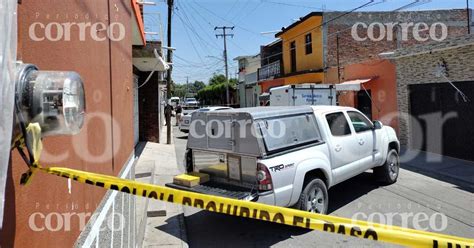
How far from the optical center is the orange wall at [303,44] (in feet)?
80.6

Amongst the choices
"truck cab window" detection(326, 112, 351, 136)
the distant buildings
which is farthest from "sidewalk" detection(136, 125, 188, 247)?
the distant buildings

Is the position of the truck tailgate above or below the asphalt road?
above

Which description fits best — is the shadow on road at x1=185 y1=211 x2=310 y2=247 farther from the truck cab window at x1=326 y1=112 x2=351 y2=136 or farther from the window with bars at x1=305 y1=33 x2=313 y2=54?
the window with bars at x1=305 y1=33 x2=313 y2=54

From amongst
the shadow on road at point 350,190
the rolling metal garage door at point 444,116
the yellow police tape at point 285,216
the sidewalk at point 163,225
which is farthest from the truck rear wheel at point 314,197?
the rolling metal garage door at point 444,116

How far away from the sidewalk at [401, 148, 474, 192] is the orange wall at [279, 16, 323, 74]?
12.9 m

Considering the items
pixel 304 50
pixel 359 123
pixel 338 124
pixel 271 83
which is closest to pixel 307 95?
pixel 359 123

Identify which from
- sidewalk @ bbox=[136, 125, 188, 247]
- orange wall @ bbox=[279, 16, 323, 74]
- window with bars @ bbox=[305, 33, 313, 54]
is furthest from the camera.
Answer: window with bars @ bbox=[305, 33, 313, 54]

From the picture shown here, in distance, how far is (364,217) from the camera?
6473mm

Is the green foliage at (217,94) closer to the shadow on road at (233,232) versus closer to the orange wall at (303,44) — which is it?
the orange wall at (303,44)

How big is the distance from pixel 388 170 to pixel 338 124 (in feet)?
7.12

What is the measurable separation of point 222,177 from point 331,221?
4.76 m

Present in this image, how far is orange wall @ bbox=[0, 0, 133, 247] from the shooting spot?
1.40m

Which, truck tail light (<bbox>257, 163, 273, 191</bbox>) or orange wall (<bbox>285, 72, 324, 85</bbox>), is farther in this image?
orange wall (<bbox>285, 72, 324, 85</bbox>)

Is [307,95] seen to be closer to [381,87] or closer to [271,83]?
[381,87]
